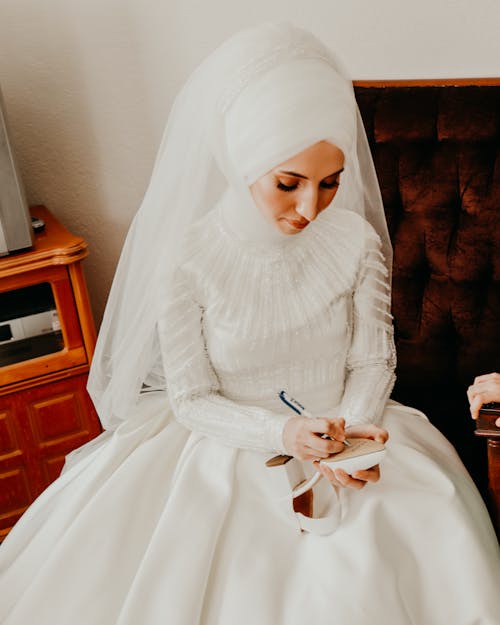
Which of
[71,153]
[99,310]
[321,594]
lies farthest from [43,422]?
[321,594]

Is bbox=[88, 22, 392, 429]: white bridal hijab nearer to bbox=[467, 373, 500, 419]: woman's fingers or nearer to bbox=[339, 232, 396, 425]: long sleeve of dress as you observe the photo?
bbox=[339, 232, 396, 425]: long sleeve of dress

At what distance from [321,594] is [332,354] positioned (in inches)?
20.0

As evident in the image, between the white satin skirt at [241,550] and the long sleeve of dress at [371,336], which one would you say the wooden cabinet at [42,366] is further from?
the long sleeve of dress at [371,336]

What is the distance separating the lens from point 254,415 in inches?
56.3

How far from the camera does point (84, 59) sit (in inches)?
91.5

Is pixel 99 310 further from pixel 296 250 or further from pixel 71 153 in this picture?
pixel 296 250

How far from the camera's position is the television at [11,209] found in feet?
6.50

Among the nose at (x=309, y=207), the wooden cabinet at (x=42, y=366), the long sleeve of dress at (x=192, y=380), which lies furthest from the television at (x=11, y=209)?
the nose at (x=309, y=207)

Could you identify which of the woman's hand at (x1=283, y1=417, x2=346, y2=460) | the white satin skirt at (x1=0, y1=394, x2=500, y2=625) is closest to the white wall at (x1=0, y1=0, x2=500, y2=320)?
the white satin skirt at (x1=0, y1=394, x2=500, y2=625)

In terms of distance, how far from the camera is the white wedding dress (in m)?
1.20

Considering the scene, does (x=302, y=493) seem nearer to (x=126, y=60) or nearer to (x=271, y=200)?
(x=271, y=200)

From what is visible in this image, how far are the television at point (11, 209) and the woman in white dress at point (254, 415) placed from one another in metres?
0.54

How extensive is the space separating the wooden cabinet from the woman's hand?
0.96 metres

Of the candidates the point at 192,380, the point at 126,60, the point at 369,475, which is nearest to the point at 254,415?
the point at 192,380
